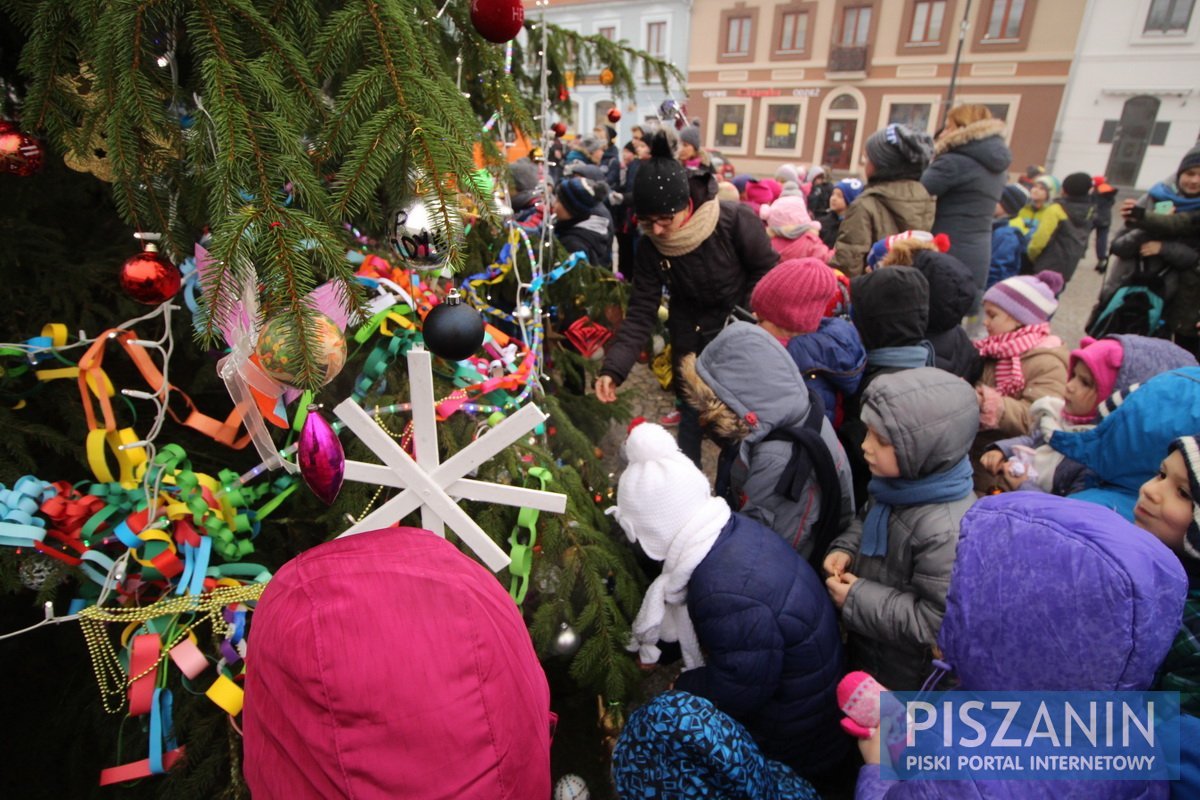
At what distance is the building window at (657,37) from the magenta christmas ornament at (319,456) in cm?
2318

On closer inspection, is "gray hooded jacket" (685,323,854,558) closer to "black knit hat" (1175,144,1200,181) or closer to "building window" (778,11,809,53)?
"black knit hat" (1175,144,1200,181)

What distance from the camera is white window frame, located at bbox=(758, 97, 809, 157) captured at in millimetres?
20109

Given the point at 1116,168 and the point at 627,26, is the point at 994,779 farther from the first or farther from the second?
the point at 627,26

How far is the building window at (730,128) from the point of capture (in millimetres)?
21250

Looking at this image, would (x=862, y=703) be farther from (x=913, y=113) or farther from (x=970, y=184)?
(x=913, y=113)

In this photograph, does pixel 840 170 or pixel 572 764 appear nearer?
pixel 572 764

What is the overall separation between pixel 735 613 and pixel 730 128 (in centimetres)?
2288

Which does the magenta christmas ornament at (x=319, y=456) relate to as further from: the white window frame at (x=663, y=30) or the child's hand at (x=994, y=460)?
the white window frame at (x=663, y=30)

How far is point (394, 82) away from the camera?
3.35 feet

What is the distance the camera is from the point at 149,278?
1089 mm

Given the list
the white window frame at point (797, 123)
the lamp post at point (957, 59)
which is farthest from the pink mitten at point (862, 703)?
the white window frame at point (797, 123)

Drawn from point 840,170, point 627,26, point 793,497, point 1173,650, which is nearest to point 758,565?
point 793,497

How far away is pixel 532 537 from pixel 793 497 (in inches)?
35.1

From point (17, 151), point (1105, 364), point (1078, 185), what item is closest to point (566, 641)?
point (17, 151)
